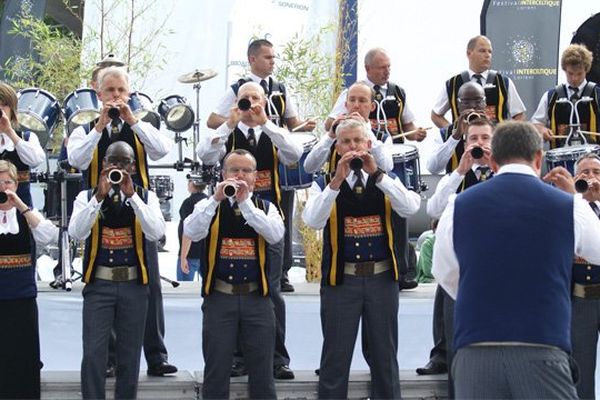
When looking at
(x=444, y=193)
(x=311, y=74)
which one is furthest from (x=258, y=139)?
(x=311, y=74)

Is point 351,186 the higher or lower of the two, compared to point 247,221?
higher

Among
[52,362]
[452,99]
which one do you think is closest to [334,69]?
[452,99]

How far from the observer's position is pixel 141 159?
Answer: 8109mm

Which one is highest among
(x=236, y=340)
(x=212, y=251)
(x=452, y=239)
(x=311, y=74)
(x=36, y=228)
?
(x=311, y=74)

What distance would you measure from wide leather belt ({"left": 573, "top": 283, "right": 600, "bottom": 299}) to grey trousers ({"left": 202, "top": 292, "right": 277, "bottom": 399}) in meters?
1.64

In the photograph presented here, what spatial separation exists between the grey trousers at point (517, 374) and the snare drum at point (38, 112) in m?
4.91

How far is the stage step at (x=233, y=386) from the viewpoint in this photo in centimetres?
798

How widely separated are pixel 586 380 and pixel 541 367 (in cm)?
253

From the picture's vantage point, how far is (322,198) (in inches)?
306

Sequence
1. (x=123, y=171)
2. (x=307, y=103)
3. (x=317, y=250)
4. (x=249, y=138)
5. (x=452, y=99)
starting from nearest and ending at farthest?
(x=123, y=171), (x=249, y=138), (x=452, y=99), (x=317, y=250), (x=307, y=103)

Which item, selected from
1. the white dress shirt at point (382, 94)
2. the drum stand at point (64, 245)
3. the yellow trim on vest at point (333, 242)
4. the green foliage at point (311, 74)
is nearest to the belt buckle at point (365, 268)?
the yellow trim on vest at point (333, 242)

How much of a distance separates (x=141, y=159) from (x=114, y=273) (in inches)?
29.0

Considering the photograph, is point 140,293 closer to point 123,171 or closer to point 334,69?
point 123,171

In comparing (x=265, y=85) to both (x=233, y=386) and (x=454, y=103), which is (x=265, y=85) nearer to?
(x=454, y=103)
